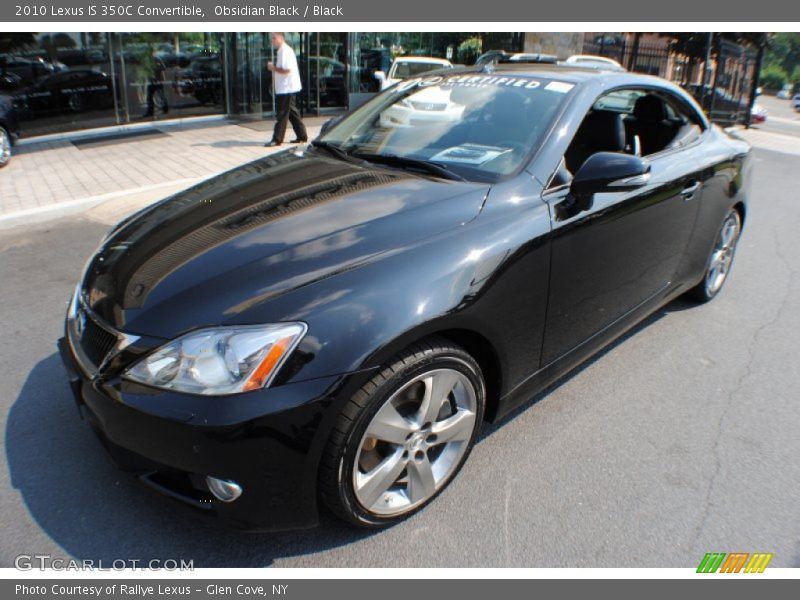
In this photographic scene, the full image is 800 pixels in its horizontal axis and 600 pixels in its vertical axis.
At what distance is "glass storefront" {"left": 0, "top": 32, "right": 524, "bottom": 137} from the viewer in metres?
11.1

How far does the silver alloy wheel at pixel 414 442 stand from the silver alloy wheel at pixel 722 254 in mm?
2825

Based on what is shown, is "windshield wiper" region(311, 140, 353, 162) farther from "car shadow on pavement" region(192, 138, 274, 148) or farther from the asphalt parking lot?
"car shadow on pavement" region(192, 138, 274, 148)

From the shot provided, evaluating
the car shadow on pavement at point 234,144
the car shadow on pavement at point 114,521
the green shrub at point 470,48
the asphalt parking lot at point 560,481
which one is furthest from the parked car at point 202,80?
the car shadow on pavement at point 114,521

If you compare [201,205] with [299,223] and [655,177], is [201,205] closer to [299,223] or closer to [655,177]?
[299,223]

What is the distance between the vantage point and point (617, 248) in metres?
3.09

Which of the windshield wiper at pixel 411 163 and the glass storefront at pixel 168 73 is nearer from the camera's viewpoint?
the windshield wiper at pixel 411 163

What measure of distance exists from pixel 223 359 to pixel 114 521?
2.99ft

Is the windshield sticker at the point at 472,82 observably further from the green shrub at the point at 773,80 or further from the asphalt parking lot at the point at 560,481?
the green shrub at the point at 773,80

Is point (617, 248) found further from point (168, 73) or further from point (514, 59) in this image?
point (168, 73)

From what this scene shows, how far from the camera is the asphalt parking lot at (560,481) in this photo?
2291 mm

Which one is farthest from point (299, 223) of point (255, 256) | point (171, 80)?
point (171, 80)

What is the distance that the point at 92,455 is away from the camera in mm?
2693

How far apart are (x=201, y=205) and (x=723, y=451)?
2.76m

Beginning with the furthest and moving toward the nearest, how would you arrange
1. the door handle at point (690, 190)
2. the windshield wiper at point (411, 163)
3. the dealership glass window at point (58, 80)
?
the dealership glass window at point (58, 80) → the door handle at point (690, 190) → the windshield wiper at point (411, 163)
